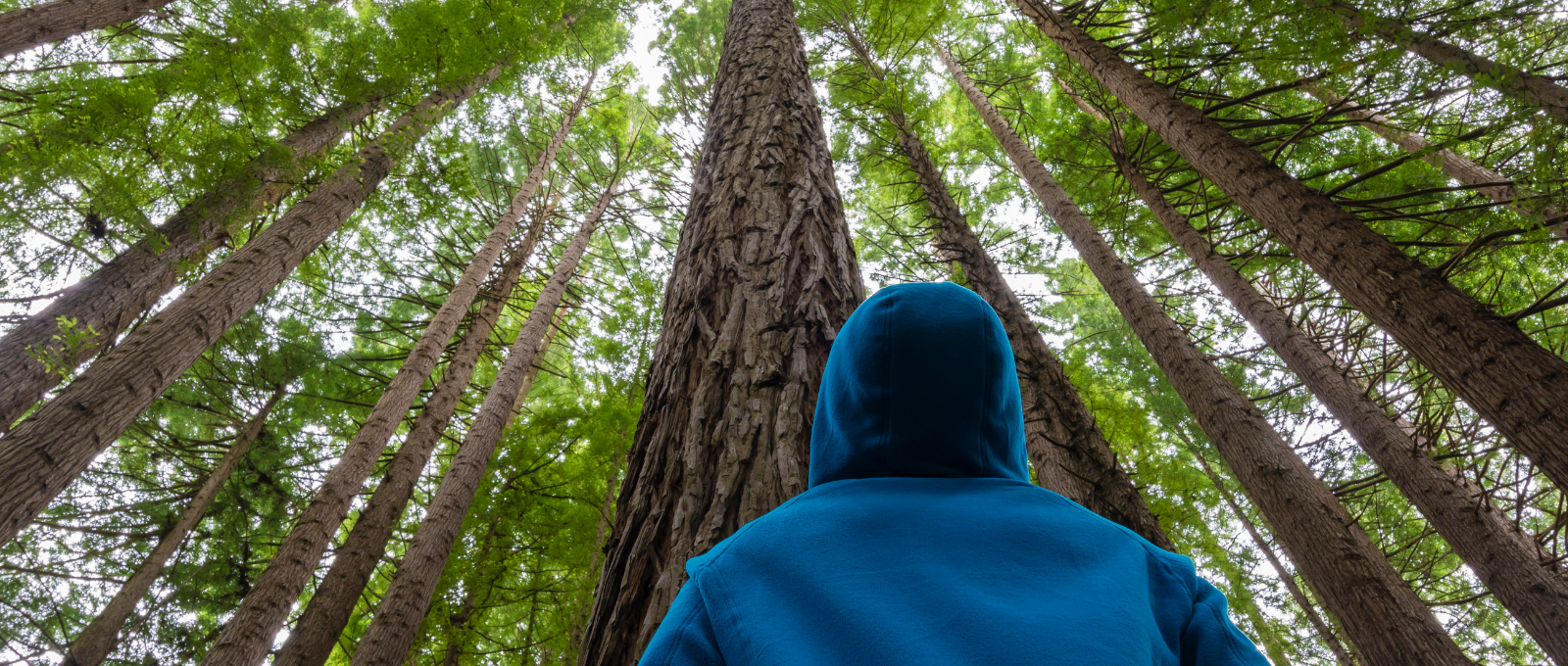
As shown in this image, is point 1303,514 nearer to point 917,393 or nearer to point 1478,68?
point 1478,68

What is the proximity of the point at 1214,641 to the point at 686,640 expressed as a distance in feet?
2.54

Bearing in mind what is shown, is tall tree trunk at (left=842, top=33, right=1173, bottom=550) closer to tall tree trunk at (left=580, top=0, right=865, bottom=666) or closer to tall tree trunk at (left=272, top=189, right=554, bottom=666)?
tall tree trunk at (left=580, top=0, right=865, bottom=666)

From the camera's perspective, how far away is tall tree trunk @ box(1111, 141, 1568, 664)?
12.1ft

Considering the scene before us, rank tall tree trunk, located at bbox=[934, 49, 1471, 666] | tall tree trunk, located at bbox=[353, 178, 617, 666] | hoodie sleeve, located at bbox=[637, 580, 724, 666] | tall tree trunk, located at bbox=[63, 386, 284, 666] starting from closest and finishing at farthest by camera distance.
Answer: hoodie sleeve, located at bbox=[637, 580, 724, 666] < tall tree trunk, located at bbox=[934, 49, 1471, 666] < tall tree trunk, located at bbox=[353, 178, 617, 666] < tall tree trunk, located at bbox=[63, 386, 284, 666]

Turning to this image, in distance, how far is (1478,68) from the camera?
3.30 metres

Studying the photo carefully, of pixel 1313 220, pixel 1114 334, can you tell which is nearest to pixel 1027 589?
pixel 1313 220

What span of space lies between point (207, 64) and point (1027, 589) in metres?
7.35

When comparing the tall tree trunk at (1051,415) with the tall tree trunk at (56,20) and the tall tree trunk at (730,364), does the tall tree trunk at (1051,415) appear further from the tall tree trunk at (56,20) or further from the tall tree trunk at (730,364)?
the tall tree trunk at (56,20)

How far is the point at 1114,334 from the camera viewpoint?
37.7ft

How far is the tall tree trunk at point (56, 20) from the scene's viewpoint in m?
4.75

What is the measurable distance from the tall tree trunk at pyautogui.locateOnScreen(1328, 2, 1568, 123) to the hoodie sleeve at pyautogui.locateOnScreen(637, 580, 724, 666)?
4393 mm

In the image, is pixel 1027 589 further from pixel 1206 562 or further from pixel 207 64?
pixel 1206 562

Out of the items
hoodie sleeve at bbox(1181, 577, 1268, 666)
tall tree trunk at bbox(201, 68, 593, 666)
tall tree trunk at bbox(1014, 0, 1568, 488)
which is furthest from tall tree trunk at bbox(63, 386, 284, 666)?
tall tree trunk at bbox(1014, 0, 1568, 488)

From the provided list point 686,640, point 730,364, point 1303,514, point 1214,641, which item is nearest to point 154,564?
point 730,364
